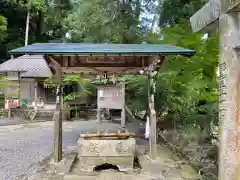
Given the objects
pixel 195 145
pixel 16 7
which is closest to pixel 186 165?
pixel 195 145

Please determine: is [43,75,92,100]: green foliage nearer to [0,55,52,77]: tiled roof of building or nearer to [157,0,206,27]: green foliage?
[0,55,52,77]: tiled roof of building

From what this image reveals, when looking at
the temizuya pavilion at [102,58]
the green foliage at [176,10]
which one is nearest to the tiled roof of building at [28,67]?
the green foliage at [176,10]

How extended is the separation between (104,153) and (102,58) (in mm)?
2443

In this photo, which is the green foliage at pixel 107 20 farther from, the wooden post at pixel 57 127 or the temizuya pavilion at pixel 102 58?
the wooden post at pixel 57 127

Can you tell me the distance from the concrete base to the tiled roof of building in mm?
11965

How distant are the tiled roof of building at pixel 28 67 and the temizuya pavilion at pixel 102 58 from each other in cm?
1031

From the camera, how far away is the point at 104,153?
20.1 ft

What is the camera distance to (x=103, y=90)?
43.5ft

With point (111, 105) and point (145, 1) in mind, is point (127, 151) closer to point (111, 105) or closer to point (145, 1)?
point (111, 105)

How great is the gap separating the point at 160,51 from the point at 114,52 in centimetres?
88

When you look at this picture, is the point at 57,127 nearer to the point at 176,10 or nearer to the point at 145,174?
the point at 145,174

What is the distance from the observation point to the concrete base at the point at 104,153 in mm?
6137

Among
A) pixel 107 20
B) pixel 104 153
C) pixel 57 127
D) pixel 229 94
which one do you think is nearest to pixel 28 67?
pixel 107 20

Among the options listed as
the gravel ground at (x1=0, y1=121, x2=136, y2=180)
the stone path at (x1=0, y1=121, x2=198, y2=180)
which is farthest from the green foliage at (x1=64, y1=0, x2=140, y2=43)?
the stone path at (x1=0, y1=121, x2=198, y2=180)
